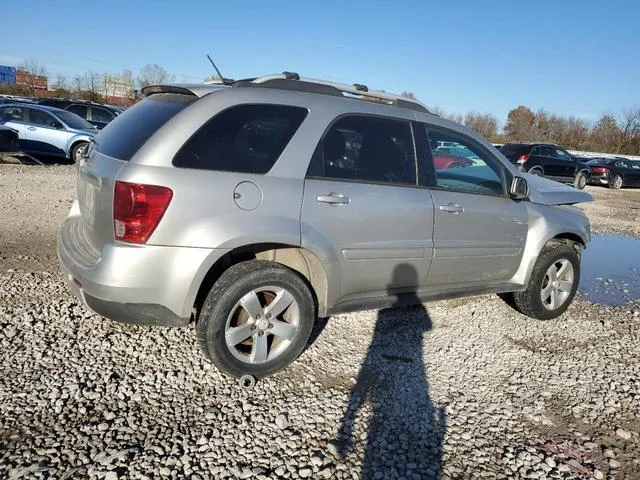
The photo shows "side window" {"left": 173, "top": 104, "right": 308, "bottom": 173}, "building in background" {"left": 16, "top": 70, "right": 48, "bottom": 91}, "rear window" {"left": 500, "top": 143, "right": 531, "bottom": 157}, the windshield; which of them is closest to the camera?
"side window" {"left": 173, "top": 104, "right": 308, "bottom": 173}

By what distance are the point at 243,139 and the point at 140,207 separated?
780 mm

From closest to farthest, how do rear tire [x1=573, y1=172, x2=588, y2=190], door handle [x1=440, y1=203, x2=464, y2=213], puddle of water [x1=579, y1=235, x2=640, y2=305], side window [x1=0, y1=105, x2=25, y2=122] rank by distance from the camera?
door handle [x1=440, y1=203, x2=464, y2=213], puddle of water [x1=579, y1=235, x2=640, y2=305], side window [x1=0, y1=105, x2=25, y2=122], rear tire [x1=573, y1=172, x2=588, y2=190]

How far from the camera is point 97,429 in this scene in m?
2.56

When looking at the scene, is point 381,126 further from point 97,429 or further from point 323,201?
point 97,429

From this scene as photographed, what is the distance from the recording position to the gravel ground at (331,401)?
96.1 inches

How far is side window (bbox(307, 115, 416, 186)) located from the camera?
10.7ft

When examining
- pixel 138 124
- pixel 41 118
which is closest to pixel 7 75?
pixel 41 118

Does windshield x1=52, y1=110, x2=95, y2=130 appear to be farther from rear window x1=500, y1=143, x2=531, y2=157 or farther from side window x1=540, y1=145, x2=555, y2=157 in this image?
side window x1=540, y1=145, x2=555, y2=157

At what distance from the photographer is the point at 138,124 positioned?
3.11 meters

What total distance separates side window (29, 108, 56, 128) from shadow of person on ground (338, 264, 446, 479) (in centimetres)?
1258

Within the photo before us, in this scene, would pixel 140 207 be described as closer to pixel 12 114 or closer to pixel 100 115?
pixel 12 114

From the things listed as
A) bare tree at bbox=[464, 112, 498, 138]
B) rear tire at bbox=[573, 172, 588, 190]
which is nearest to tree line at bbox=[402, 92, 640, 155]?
bare tree at bbox=[464, 112, 498, 138]

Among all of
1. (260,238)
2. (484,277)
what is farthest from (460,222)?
(260,238)

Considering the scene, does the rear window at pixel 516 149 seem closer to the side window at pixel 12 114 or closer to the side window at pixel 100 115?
the side window at pixel 100 115
